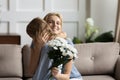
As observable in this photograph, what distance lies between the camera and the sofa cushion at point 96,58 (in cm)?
323

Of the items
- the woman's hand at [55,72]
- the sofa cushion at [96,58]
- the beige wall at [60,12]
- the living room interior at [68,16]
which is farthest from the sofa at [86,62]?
the beige wall at [60,12]

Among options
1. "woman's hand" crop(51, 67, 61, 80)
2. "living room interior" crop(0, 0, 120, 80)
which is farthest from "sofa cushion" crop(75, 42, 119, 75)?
"woman's hand" crop(51, 67, 61, 80)

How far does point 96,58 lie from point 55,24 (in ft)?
3.82

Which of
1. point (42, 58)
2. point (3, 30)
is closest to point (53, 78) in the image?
point (42, 58)

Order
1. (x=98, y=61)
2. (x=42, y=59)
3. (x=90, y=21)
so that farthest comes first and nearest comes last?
(x=90, y=21)
(x=98, y=61)
(x=42, y=59)

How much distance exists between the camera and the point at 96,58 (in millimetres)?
3273

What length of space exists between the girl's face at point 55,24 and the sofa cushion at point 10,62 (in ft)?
3.44

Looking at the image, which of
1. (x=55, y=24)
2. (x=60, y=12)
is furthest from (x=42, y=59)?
(x=60, y=12)

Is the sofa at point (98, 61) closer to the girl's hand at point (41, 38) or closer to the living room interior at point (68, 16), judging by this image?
the living room interior at point (68, 16)

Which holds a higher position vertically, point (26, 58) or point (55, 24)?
point (55, 24)

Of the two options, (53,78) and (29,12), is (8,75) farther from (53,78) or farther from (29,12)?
(29,12)

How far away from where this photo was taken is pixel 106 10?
4875 millimetres

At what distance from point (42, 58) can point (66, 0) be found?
3.03 m

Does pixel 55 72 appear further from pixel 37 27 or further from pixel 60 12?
pixel 60 12
